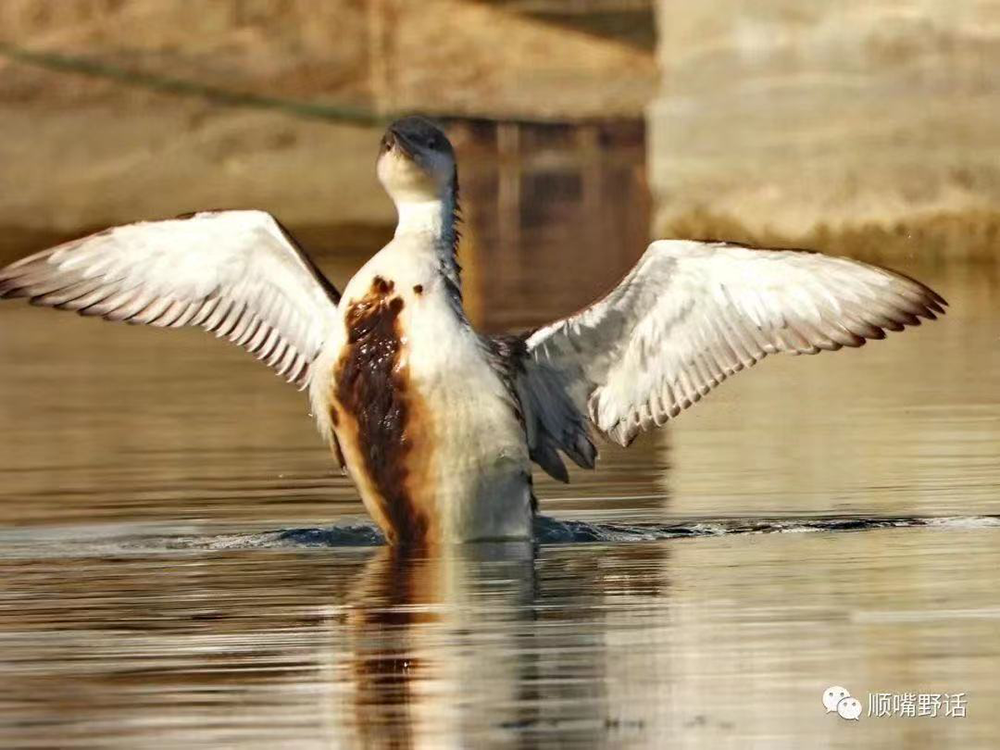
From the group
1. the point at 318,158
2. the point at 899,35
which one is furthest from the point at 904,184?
the point at 318,158

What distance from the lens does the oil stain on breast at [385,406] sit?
38.0ft

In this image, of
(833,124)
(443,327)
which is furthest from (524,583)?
(833,124)

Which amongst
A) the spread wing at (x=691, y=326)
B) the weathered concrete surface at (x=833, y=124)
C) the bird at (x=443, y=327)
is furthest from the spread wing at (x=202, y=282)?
the weathered concrete surface at (x=833, y=124)

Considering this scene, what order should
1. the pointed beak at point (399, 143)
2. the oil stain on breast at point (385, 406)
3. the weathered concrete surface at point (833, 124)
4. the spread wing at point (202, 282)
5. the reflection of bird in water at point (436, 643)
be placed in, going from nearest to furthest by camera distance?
the reflection of bird in water at point (436, 643) → the oil stain on breast at point (385, 406) → the pointed beak at point (399, 143) → the spread wing at point (202, 282) → the weathered concrete surface at point (833, 124)

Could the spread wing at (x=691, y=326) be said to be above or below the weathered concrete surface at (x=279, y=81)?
below

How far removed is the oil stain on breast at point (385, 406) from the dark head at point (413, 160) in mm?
418

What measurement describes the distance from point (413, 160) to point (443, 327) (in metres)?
0.62

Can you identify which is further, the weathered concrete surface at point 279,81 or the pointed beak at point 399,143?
the weathered concrete surface at point 279,81

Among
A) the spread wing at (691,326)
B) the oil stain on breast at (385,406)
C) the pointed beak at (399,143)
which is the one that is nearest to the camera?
the oil stain on breast at (385,406)

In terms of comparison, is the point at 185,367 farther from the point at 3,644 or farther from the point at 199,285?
the point at 3,644

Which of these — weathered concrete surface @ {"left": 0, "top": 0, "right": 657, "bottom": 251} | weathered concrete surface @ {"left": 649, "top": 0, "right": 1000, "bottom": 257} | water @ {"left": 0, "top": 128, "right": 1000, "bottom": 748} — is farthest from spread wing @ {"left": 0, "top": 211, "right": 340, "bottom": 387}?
weathered concrete surface @ {"left": 0, "top": 0, "right": 657, "bottom": 251}

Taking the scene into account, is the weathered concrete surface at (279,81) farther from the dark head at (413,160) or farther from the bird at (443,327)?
the dark head at (413,160)

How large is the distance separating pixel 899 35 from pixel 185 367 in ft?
26.2

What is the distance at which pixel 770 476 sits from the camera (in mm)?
13547
